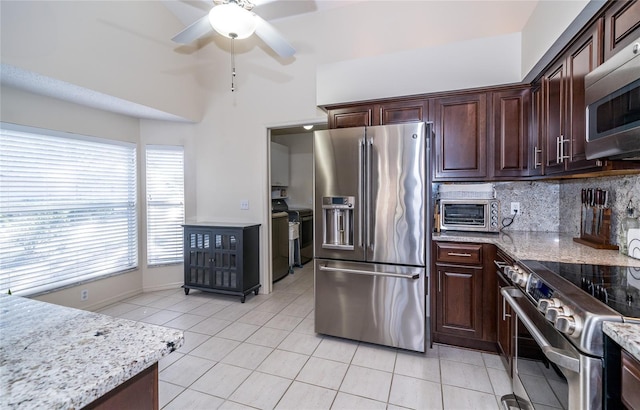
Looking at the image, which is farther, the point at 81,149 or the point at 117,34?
the point at 81,149

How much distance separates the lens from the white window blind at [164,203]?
388 cm

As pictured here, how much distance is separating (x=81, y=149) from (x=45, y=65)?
1.05 m

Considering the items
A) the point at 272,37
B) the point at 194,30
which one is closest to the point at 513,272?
the point at 272,37

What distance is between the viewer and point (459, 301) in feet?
7.70

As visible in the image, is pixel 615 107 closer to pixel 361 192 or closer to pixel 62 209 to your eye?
pixel 361 192

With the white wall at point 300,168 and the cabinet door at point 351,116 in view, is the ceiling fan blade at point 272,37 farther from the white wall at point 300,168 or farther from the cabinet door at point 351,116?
the white wall at point 300,168

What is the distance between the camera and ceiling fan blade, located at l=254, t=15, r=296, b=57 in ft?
6.86

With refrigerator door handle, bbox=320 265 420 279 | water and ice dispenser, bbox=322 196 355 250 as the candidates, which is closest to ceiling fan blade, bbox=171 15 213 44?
water and ice dispenser, bbox=322 196 355 250

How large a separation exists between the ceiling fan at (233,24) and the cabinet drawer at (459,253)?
2093mm

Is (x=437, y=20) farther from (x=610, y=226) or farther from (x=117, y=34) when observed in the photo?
(x=117, y=34)

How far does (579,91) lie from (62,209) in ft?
14.8

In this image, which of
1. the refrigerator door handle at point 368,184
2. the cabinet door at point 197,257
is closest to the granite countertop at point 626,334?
the refrigerator door handle at point 368,184

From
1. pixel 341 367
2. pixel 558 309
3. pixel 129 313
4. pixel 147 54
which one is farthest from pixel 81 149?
pixel 558 309

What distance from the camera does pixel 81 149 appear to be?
318 cm
